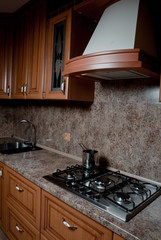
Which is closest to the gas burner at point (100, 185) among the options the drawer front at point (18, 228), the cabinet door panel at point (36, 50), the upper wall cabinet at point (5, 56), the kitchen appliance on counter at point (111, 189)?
the kitchen appliance on counter at point (111, 189)

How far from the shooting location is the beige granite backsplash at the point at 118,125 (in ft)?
4.33

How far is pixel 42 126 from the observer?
2330 millimetres

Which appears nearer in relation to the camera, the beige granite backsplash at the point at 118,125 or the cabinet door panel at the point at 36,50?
the beige granite backsplash at the point at 118,125

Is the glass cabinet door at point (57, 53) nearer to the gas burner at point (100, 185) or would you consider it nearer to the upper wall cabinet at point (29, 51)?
the upper wall cabinet at point (29, 51)

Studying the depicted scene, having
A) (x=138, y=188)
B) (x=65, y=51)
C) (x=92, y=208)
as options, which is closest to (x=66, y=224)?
(x=92, y=208)

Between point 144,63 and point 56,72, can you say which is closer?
point 144,63

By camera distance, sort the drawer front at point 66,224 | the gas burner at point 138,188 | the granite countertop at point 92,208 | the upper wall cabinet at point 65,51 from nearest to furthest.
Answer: the granite countertop at point 92,208, the drawer front at point 66,224, the gas burner at point 138,188, the upper wall cabinet at point 65,51

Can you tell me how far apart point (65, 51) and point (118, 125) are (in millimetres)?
707

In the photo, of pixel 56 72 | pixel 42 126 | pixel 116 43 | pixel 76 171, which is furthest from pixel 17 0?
pixel 76 171

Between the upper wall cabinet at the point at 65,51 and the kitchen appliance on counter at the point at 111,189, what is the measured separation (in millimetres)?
594

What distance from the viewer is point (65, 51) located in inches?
60.4

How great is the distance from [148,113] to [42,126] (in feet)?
4.44

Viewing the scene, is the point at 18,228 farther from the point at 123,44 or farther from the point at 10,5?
the point at 10,5

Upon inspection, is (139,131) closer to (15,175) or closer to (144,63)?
(144,63)
